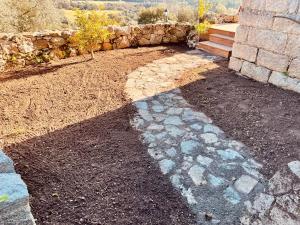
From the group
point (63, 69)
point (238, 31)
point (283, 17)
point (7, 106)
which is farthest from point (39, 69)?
point (283, 17)

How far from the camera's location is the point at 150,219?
238 centimetres

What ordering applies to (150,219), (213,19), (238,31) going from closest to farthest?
1. (150,219)
2. (238,31)
3. (213,19)

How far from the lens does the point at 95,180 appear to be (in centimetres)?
275

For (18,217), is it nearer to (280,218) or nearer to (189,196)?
(189,196)

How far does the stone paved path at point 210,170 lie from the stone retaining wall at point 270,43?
1.72 m

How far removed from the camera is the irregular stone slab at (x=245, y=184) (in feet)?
8.78

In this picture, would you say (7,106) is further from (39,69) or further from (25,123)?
(39,69)

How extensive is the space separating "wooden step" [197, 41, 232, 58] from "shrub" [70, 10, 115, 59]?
2.60 m

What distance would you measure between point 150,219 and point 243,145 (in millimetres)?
1517

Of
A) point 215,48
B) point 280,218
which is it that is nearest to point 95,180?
point 280,218

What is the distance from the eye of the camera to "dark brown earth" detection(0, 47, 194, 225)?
2.44m

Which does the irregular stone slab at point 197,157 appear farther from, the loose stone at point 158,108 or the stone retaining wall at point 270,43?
the stone retaining wall at point 270,43

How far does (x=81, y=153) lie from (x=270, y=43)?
3.69 meters

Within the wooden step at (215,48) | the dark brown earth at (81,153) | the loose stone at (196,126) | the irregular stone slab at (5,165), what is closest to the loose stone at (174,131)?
the loose stone at (196,126)
